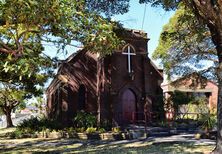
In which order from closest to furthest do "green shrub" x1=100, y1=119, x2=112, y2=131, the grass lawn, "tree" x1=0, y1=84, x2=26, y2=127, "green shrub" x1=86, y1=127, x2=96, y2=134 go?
the grass lawn → "green shrub" x1=86, y1=127, x2=96, y2=134 → "tree" x1=0, y1=84, x2=26, y2=127 → "green shrub" x1=100, y1=119, x2=112, y2=131

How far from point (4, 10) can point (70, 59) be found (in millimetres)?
20710

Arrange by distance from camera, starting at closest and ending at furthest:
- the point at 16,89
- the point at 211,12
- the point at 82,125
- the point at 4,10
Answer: the point at 4,10
the point at 211,12
the point at 16,89
the point at 82,125

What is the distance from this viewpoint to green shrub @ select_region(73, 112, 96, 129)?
2312 cm

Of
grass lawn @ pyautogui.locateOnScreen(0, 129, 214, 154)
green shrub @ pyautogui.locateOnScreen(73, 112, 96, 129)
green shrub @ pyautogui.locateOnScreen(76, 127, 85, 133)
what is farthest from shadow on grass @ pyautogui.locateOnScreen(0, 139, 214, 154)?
green shrub @ pyautogui.locateOnScreen(73, 112, 96, 129)

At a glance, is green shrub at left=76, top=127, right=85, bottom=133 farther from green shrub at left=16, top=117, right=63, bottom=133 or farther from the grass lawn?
the grass lawn

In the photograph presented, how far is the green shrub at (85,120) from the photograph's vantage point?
23125 millimetres

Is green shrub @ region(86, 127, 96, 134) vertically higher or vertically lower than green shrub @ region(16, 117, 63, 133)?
lower

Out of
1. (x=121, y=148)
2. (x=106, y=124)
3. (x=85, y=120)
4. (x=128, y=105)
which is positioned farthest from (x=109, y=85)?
(x=121, y=148)

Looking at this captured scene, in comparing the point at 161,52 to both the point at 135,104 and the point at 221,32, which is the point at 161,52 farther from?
the point at 221,32

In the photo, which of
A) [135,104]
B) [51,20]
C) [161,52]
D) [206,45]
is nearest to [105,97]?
[135,104]

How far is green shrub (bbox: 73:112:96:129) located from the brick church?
1.44m

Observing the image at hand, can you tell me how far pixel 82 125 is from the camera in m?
23.4

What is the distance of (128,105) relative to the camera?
89.2 ft

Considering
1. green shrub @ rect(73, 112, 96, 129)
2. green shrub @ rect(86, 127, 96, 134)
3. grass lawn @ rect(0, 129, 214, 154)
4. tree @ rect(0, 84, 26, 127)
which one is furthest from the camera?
green shrub @ rect(73, 112, 96, 129)
